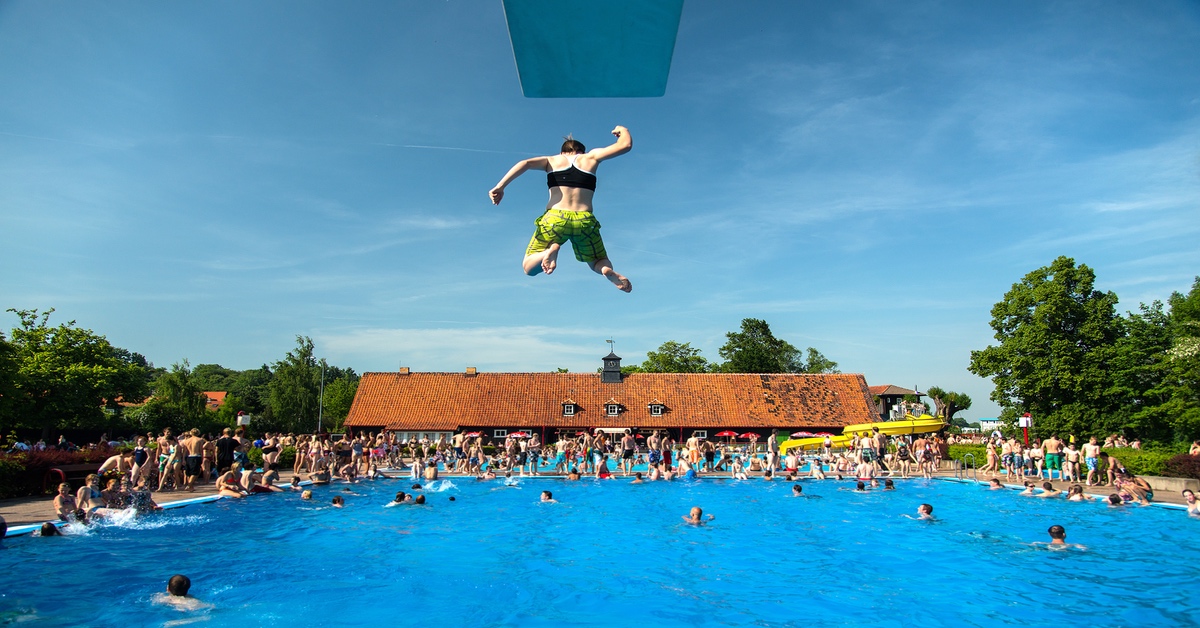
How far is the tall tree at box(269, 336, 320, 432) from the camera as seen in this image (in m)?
54.1

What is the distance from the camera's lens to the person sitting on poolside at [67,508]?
12.1 m

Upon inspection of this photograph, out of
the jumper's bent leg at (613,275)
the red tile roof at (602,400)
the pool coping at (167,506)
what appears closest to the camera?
the jumper's bent leg at (613,275)

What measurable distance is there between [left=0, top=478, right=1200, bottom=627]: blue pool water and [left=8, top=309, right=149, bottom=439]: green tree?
20888 mm

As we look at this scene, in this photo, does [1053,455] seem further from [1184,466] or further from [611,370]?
[611,370]

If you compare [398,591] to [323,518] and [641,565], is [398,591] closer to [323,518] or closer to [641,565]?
[641,565]

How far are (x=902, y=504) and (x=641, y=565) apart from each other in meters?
9.79

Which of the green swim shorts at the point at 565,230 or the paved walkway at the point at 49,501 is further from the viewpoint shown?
the paved walkway at the point at 49,501

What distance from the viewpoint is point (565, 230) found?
5500mm

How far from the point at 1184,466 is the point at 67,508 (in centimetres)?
2513

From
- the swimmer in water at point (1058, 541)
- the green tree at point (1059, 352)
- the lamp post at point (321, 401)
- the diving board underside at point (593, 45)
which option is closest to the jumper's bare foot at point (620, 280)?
the diving board underside at point (593, 45)

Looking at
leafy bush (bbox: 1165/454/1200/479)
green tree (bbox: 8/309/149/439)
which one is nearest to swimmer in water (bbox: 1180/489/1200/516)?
leafy bush (bbox: 1165/454/1200/479)

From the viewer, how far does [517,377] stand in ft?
151

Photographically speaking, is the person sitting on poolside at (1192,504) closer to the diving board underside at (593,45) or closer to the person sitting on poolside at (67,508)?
the diving board underside at (593,45)

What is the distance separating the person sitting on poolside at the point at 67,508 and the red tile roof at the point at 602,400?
28.8m
